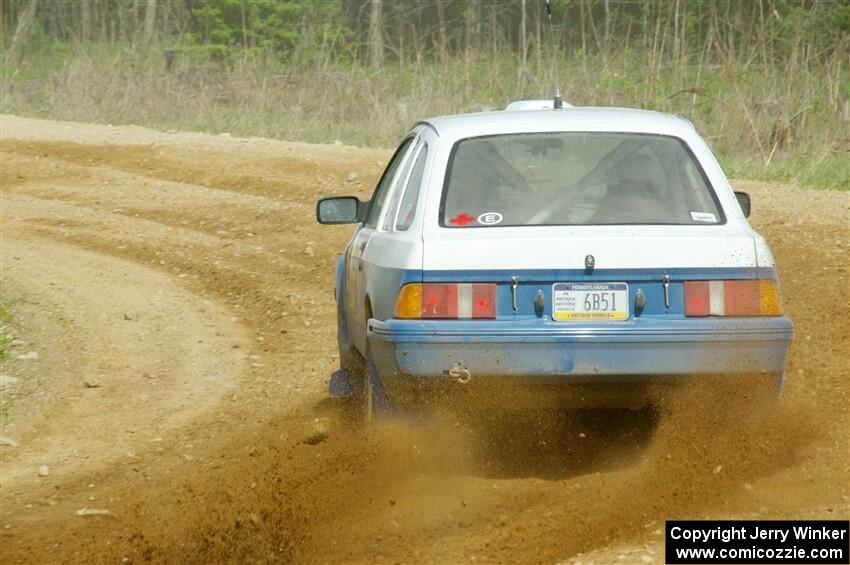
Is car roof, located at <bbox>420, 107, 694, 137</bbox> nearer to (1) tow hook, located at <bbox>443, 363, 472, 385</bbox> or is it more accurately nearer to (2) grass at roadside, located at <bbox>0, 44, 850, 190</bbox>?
(1) tow hook, located at <bbox>443, 363, 472, 385</bbox>

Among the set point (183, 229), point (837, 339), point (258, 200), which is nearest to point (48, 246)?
point (183, 229)

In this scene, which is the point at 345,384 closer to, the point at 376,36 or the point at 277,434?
the point at 277,434

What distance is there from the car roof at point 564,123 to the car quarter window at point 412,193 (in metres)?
0.15

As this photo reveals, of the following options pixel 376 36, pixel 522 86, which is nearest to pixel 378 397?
pixel 522 86

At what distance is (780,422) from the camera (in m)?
5.85

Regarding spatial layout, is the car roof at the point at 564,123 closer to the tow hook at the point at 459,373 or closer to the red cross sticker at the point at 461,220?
the red cross sticker at the point at 461,220

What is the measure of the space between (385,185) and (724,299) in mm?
2363

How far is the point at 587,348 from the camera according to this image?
5.12 meters

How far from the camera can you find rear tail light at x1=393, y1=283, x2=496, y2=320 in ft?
17.2

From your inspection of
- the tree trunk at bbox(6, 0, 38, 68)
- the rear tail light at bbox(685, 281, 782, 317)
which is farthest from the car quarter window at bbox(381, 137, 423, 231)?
the tree trunk at bbox(6, 0, 38, 68)

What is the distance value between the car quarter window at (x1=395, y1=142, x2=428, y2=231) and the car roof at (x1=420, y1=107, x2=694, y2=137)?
145mm

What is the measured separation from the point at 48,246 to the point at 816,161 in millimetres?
7609

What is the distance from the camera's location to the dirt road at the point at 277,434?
201 inches

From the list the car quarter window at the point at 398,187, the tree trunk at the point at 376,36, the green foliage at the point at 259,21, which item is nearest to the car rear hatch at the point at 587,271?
the car quarter window at the point at 398,187
